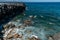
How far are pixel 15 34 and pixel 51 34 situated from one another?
548 centimetres

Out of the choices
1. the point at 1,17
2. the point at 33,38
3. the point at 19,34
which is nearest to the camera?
the point at 33,38

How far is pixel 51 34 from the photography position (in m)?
25.7

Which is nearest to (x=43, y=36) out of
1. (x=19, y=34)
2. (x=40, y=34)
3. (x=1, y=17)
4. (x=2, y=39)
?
(x=40, y=34)

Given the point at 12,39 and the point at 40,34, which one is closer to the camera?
the point at 12,39

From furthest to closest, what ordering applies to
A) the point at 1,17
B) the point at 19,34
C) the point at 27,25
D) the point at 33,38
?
the point at 1,17
the point at 27,25
the point at 19,34
the point at 33,38

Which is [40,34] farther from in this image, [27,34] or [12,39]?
[12,39]

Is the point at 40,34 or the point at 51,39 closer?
the point at 51,39

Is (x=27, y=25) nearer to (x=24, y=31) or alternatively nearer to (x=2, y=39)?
(x=24, y=31)

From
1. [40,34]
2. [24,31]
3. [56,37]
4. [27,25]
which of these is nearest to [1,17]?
[27,25]

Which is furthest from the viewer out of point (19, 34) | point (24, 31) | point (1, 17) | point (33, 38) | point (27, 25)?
point (1, 17)

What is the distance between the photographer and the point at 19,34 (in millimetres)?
24531

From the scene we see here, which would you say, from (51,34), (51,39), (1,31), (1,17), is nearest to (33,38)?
(51,39)

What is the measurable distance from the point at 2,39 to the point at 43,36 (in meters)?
5.78

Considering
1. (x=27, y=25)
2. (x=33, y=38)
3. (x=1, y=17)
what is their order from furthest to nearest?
(x=1, y=17)
(x=27, y=25)
(x=33, y=38)
